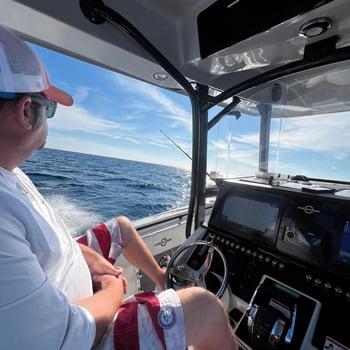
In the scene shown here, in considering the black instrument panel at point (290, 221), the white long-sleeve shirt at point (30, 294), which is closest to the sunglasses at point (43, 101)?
the white long-sleeve shirt at point (30, 294)

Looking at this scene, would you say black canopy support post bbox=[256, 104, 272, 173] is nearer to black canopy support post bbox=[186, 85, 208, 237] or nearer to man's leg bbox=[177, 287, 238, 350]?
black canopy support post bbox=[186, 85, 208, 237]

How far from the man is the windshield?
1057mm

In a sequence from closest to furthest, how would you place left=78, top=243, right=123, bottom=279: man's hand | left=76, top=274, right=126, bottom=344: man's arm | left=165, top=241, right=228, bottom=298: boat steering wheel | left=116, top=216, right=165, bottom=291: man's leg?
left=76, top=274, right=126, bottom=344: man's arm
left=78, top=243, right=123, bottom=279: man's hand
left=165, top=241, right=228, bottom=298: boat steering wheel
left=116, top=216, right=165, bottom=291: man's leg

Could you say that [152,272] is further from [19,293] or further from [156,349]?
[19,293]

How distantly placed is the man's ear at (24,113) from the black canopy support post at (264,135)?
1.39m

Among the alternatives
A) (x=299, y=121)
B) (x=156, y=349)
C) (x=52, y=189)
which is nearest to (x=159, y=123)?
(x=52, y=189)

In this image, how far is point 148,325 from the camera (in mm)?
597

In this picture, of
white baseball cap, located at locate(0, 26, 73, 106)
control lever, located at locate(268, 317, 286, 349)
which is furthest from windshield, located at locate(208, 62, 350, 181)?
white baseball cap, located at locate(0, 26, 73, 106)

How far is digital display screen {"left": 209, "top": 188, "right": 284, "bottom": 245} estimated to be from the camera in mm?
1008

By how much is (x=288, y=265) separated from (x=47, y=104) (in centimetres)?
107

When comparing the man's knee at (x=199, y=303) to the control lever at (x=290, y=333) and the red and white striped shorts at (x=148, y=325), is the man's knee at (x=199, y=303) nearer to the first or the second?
the red and white striped shorts at (x=148, y=325)

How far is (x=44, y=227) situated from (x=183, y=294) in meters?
0.46

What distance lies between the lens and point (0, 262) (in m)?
0.40

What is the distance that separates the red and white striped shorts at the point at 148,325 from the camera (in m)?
0.57
